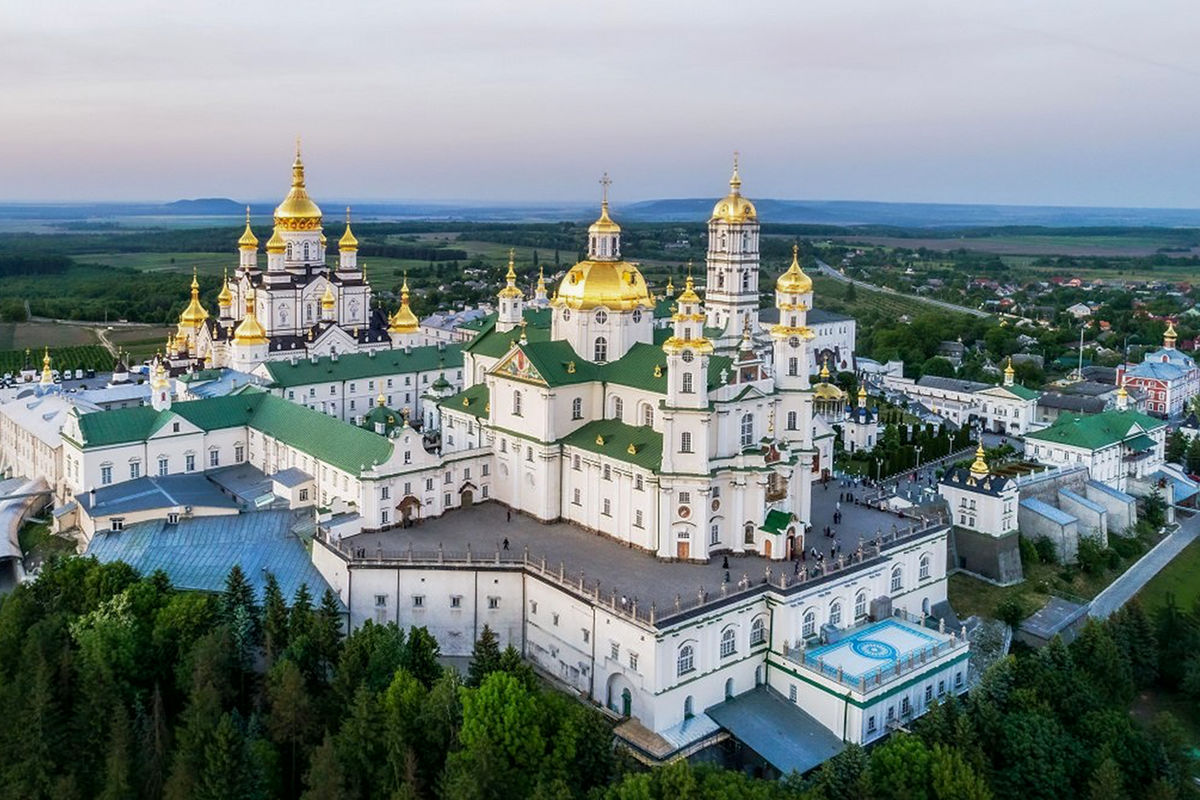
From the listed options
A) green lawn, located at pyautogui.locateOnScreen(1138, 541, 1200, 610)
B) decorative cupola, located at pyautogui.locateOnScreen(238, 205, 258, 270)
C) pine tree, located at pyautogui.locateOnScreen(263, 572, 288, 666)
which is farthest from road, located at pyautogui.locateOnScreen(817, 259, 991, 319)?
pine tree, located at pyautogui.locateOnScreen(263, 572, 288, 666)

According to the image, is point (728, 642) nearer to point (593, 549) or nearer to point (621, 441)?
point (593, 549)

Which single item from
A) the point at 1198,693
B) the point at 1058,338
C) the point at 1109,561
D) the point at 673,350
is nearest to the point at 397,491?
the point at 673,350

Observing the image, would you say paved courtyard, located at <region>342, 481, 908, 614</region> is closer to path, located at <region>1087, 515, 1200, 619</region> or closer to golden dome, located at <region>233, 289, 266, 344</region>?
path, located at <region>1087, 515, 1200, 619</region>

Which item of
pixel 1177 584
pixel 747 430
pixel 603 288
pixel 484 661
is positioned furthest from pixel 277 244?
pixel 1177 584

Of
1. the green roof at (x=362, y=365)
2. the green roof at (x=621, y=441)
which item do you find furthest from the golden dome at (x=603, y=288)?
the green roof at (x=362, y=365)

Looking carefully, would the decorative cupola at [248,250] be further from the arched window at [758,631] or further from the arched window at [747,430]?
the arched window at [758,631]

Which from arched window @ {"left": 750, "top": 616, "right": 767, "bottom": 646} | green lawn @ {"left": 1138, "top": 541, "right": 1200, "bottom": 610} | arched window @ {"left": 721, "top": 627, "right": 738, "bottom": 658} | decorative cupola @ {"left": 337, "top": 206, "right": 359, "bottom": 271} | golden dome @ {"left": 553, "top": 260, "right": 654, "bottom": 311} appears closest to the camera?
arched window @ {"left": 721, "top": 627, "right": 738, "bottom": 658}

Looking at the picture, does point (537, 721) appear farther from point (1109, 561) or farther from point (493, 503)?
point (1109, 561)
